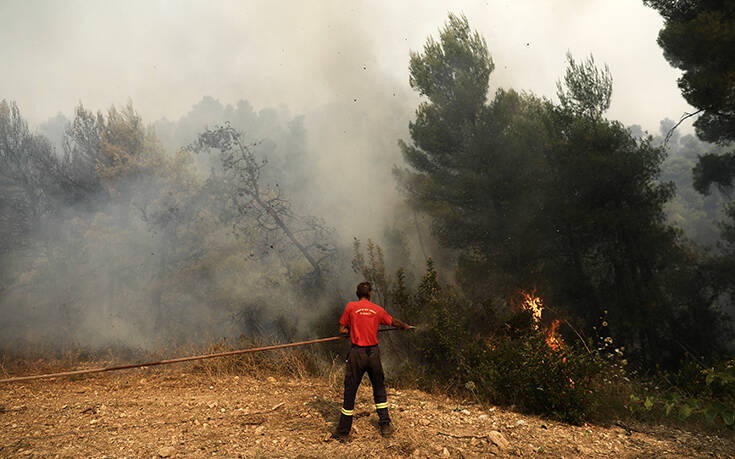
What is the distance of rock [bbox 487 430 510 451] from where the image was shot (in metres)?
5.00

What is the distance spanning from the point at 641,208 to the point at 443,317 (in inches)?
434

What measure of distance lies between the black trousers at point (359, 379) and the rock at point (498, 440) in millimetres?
1226

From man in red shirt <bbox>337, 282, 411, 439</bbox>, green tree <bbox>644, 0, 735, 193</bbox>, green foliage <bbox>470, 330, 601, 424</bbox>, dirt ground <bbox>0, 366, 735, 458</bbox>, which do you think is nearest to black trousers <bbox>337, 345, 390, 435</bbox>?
man in red shirt <bbox>337, 282, 411, 439</bbox>

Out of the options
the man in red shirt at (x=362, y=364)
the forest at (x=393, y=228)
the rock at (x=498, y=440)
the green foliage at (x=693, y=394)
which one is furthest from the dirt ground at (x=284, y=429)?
the forest at (x=393, y=228)

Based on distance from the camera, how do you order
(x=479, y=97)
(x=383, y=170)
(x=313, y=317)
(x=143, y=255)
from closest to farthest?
(x=313, y=317) < (x=143, y=255) < (x=479, y=97) < (x=383, y=170)

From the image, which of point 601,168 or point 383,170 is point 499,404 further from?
point 383,170

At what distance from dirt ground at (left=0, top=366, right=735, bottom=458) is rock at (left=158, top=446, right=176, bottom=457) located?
14 mm

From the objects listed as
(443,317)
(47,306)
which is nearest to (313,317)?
(443,317)

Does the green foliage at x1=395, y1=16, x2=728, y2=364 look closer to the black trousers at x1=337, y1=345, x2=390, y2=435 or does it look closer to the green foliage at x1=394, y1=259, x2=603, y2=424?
the green foliage at x1=394, y1=259, x2=603, y2=424

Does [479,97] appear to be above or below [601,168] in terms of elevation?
above

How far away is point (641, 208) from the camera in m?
15.0

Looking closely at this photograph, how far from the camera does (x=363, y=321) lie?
524cm

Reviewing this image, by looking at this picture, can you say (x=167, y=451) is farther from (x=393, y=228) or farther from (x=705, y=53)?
(x=705, y=53)

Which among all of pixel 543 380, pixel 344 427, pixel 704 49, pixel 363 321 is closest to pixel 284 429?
pixel 344 427
